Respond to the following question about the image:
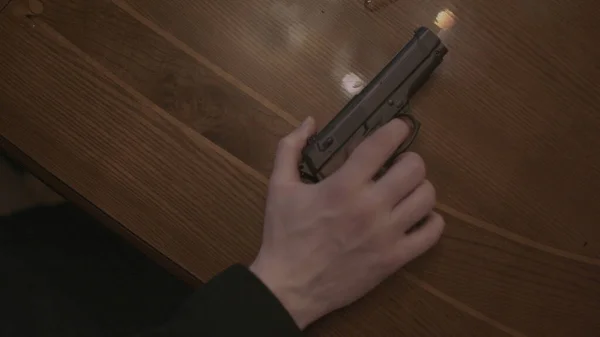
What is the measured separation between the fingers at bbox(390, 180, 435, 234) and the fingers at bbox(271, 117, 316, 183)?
110 mm

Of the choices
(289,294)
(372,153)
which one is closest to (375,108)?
(372,153)

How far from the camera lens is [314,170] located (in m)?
0.59

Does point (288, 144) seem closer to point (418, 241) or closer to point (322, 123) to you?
point (322, 123)

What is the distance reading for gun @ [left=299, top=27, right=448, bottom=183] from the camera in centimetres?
59

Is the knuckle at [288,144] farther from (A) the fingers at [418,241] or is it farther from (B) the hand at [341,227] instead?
(A) the fingers at [418,241]

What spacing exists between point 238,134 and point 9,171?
43cm

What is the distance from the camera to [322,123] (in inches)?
24.4

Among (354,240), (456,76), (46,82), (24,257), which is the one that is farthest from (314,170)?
(24,257)

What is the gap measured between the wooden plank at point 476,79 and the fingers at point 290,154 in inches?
1.2

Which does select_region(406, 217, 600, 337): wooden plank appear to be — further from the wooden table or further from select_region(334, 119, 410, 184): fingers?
select_region(334, 119, 410, 184): fingers

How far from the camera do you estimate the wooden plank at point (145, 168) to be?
61cm

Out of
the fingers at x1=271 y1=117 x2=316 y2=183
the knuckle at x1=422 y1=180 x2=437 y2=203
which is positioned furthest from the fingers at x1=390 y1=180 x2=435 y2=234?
the fingers at x1=271 y1=117 x2=316 y2=183

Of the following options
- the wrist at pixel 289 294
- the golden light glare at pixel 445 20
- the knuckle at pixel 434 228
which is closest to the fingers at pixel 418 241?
the knuckle at pixel 434 228

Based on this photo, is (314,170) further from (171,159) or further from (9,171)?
(9,171)
